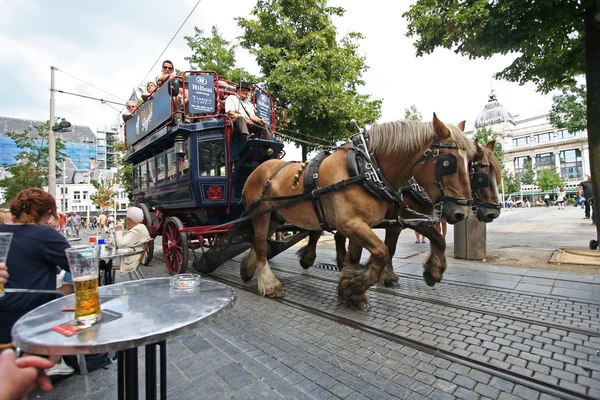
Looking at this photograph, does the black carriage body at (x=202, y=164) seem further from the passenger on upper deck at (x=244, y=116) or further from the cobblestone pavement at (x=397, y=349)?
the cobblestone pavement at (x=397, y=349)

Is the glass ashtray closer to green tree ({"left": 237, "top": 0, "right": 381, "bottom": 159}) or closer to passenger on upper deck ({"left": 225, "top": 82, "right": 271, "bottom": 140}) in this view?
passenger on upper deck ({"left": 225, "top": 82, "right": 271, "bottom": 140})

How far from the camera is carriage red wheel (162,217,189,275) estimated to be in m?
5.38

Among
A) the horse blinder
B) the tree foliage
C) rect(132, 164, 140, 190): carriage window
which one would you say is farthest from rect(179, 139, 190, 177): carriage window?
the tree foliage

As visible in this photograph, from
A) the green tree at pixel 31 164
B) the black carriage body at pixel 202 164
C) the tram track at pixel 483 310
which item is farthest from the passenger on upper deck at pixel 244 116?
the green tree at pixel 31 164

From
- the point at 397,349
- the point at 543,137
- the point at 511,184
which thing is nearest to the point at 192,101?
the point at 397,349

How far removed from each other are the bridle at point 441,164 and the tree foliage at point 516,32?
3.56m

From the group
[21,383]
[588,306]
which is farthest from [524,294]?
[21,383]

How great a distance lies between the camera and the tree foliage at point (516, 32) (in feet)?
16.1

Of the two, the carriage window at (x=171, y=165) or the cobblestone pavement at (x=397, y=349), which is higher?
the carriage window at (x=171, y=165)

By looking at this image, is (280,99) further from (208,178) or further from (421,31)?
(208,178)

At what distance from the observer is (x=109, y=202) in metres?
38.0

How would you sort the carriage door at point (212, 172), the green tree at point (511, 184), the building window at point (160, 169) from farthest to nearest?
the green tree at point (511, 184)
the building window at point (160, 169)
the carriage door at point (212, 172)

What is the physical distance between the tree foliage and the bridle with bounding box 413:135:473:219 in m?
3.56

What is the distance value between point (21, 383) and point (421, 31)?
26.1ft
